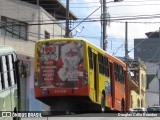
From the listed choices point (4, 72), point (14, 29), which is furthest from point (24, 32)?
point (4, 72)

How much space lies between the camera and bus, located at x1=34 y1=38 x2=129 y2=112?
2017cm

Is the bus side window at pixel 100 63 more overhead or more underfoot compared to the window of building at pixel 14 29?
more underfoot

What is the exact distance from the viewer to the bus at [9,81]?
486 inches

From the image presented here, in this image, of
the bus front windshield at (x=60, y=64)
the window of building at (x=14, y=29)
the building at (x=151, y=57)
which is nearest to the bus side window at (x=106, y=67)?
the bus front windshield at (x=60, y=64)

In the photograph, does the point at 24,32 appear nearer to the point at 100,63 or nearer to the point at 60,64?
the point at 100,63

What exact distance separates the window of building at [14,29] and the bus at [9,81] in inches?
699

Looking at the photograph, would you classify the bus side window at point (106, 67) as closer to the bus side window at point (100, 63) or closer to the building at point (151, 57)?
the bus side window at point (100, 63)

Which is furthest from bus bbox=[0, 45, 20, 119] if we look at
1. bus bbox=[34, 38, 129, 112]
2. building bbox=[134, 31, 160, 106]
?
building bbox=[134, 31, 160, 106]

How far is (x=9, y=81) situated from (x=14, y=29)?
2070cm

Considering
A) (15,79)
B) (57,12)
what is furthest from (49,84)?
(57,12)

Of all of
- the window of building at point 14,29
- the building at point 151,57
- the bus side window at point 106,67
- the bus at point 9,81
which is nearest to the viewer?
the bus at point 9,81

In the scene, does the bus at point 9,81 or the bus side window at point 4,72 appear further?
the bus side window at point 4,72

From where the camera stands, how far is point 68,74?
20312 millimetres

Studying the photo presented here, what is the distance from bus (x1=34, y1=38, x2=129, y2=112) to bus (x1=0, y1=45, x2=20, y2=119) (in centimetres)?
581
